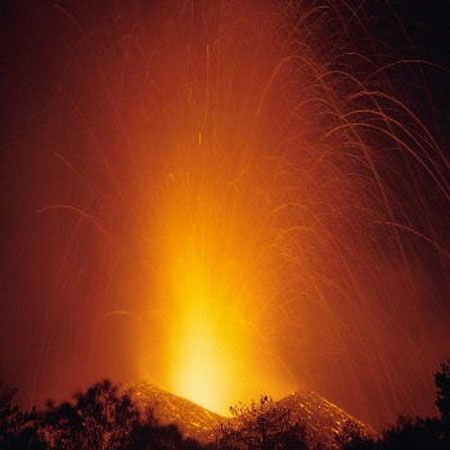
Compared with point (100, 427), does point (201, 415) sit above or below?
above

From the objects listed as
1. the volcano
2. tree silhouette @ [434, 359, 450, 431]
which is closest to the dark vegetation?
tree silhouette @ [434, 359, 450, 431]

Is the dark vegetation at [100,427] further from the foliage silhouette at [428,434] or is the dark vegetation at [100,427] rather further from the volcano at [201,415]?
the volcano at [201,415]

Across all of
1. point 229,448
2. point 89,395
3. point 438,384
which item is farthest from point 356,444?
point 89,395

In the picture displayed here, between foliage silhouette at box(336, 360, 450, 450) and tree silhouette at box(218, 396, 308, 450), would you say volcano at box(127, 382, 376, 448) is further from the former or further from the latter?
foliage silhouette at box(336, 360, 450, 450)

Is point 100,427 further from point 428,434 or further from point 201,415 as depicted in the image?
point 201,415

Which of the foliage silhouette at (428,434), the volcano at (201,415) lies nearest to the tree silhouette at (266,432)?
the foliage silhouette at (428,434)

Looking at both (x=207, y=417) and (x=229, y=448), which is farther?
(x=207, y=417)

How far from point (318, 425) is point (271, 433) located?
136099 mm

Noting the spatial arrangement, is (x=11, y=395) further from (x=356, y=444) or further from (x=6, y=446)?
(x=356, y=444)

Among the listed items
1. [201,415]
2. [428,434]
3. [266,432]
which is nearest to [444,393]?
[428,434]

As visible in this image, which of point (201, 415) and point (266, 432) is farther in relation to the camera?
point (201, 415)

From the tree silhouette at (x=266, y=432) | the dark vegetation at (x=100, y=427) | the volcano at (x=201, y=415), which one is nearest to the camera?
the dark vegetation at (x=100, y=427)

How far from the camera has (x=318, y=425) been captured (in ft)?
573

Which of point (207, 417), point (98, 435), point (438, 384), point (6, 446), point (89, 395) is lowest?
point (6, 446)
